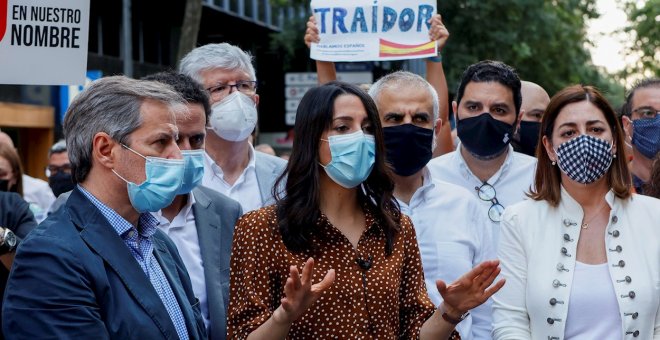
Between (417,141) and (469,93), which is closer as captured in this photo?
(417,141)

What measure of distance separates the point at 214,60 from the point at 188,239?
1255 millimetres

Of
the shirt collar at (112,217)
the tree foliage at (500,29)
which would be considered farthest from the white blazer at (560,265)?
the tree foliage at (500,29)

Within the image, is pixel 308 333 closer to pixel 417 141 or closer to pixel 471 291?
Answer: pixel 471 291

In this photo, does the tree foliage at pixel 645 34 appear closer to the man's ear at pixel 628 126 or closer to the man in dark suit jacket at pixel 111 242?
the man's ear at pixel 628 126

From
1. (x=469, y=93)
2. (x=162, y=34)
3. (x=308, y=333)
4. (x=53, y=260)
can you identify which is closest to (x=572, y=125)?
(x=469, y=93)

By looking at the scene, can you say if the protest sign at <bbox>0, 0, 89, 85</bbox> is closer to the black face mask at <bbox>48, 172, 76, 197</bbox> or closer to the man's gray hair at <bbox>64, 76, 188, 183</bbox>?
the man's gray hair at <bbox>64, 76, 188, 183</bbox>

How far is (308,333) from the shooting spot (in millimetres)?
4570

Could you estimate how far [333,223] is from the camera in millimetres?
4773

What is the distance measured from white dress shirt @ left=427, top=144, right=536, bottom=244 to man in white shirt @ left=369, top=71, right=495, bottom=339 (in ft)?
1.65

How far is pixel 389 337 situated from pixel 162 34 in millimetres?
23498

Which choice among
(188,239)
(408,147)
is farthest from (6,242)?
(408,147)

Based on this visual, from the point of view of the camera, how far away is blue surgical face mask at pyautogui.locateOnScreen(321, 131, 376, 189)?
475 cm

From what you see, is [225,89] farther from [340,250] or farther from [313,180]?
[340,250]

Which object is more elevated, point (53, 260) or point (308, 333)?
point (53, 260)
